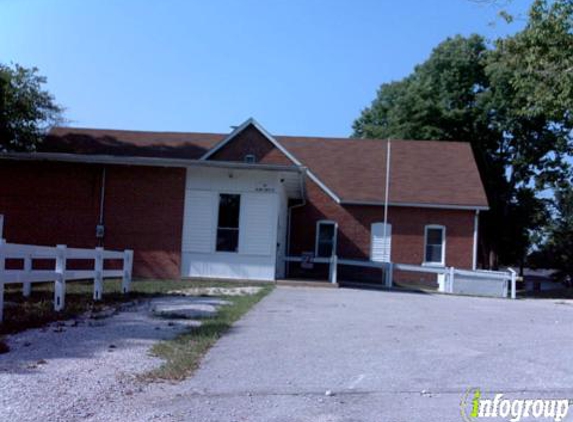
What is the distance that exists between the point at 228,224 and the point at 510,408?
16.3m

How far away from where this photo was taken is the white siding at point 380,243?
29.6m

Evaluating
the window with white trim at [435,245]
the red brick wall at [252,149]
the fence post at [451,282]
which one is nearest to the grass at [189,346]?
the fence post at [451,282]

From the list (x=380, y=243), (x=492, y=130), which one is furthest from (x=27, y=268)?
(x=492, y=130)

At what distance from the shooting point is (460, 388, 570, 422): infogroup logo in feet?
18.5

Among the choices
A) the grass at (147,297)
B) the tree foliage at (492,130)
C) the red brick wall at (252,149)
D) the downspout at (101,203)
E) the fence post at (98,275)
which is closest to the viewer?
the grass at (147,297)

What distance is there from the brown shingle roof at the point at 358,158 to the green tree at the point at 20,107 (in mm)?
2929

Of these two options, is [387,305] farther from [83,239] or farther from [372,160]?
[372,160]

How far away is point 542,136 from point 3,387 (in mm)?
37885

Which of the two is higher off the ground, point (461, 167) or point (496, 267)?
point (461, 167)

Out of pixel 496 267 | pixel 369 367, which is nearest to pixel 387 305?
pixel 369 367

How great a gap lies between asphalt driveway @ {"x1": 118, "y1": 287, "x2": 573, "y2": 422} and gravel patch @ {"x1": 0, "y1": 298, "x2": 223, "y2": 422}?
465mm

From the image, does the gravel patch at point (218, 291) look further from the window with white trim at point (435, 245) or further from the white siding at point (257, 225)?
the window with white trim at point (435, 245)

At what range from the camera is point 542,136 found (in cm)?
3931

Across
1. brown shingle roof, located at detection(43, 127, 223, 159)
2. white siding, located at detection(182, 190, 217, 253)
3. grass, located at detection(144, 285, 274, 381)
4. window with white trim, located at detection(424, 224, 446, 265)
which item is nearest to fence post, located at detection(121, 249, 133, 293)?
grass, located at detection(144, 285, 274, 381)
